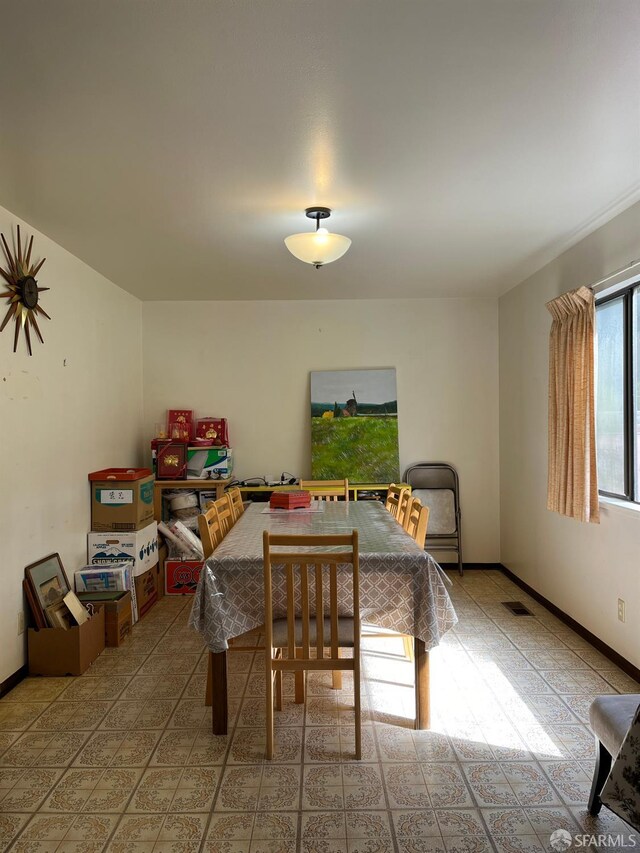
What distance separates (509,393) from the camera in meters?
5.05

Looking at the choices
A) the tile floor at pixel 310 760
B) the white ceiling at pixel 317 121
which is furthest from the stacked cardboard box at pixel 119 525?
the white ceiling at pixel 317 121

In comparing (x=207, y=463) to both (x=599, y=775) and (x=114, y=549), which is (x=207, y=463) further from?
(x=599, y=775)

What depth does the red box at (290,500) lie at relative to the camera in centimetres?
380

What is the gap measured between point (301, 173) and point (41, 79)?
3.61 feet

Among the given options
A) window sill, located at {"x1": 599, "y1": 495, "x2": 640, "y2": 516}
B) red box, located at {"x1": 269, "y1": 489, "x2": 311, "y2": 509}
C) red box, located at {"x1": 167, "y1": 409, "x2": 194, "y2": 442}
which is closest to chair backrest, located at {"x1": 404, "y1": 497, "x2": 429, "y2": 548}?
red box, located at {"x1": 269, "y1": 489, "x2": 311, "y2": 509}

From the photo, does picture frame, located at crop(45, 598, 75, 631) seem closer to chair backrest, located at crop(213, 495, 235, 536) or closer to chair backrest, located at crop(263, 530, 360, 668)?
chair backrest, located at crop(213, 495, 235, 536)

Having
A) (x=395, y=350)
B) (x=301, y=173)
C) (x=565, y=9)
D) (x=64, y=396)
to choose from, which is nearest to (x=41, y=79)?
(x=301, y=173)

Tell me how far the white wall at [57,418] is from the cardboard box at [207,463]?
21.9 inches

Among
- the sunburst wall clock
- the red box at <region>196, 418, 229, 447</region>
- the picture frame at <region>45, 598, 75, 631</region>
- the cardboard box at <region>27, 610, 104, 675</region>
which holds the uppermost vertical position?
the sunburst wall clock

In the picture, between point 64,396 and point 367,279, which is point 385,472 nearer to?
point 367,279

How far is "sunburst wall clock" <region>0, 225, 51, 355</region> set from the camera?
3.06 meters

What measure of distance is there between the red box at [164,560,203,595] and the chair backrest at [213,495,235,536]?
128 centimetres

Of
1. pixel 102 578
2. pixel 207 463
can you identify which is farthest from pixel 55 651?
pixel 207 463

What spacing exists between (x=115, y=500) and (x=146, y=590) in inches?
29.0
